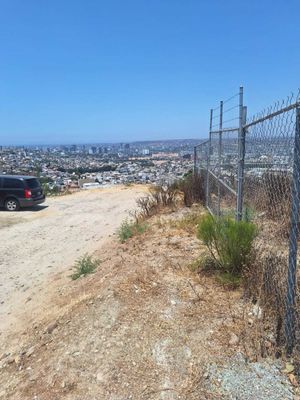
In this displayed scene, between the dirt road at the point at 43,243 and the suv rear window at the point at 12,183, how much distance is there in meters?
1.13

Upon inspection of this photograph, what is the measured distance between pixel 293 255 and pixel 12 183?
15833 millimetres

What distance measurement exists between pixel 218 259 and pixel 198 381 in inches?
92.5

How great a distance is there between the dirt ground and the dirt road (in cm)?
136

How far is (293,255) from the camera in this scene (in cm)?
334

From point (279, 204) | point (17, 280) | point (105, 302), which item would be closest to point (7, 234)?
point (17, 280)

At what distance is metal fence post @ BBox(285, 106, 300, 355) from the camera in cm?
318

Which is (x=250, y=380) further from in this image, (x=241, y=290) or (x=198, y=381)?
(x=241, y=290)

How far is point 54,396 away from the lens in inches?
139

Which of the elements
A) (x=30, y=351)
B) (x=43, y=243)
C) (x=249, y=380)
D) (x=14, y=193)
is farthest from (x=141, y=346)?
(x=14, y=193)

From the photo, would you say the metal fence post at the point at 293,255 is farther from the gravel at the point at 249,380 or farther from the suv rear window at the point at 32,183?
the suv rear window at the point at 32,183

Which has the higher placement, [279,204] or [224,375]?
[279,204]

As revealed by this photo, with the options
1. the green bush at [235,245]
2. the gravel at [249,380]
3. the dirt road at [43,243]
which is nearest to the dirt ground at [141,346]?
the gravel at [249,380]

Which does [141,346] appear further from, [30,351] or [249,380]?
[30,351]

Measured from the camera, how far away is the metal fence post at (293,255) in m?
3.18
